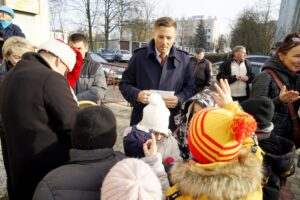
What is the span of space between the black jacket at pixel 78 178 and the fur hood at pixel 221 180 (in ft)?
1.37

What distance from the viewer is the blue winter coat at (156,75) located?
253 centimetres

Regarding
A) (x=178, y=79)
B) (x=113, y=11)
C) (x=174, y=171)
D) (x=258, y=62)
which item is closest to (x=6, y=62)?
(x=178, y=79)

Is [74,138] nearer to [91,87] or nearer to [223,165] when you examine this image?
[223,165]

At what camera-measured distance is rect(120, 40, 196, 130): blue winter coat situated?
2.53 meters

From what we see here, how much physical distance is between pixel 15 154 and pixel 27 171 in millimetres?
143

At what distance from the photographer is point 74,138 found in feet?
4.74

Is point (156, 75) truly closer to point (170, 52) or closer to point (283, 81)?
point (170, 52)

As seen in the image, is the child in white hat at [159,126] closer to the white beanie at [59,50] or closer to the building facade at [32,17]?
the white beanie at [59,50]

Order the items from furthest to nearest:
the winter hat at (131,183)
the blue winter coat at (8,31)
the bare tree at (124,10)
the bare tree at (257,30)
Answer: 1. the bare tree at (124,10)
2. the bare tree at (257,30)
3. the blue winter coat at (8,31)
4. the winter hat at (131,183)

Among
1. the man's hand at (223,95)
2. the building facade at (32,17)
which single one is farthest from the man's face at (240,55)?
the building facade at (32,17)

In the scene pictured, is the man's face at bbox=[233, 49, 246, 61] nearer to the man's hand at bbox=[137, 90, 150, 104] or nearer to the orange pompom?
the man's hand at bbox=[137, 90, 150, 104]

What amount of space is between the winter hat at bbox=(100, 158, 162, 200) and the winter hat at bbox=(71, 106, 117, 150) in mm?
267

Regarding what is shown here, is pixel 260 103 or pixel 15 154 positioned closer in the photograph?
pixel 15 154

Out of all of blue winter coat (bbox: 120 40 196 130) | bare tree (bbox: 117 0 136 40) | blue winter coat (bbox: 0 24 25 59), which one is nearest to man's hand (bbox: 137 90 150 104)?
blue winter coat (bbox: 120 40 196 130)
